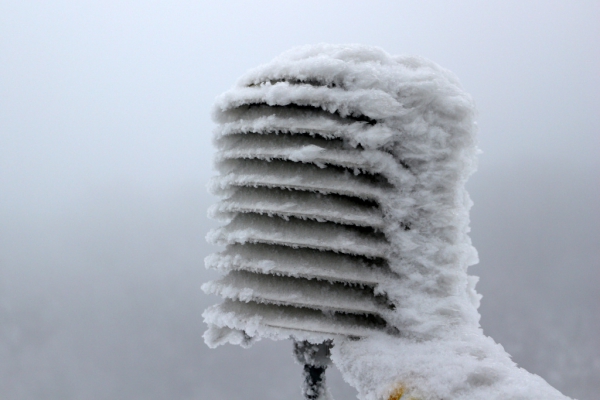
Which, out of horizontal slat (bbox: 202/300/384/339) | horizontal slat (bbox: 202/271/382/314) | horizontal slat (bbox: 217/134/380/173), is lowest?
horizontal slat (bbox: 202/300/384/339)

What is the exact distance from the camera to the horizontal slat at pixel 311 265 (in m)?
0.75

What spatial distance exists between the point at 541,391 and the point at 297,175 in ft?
1.43

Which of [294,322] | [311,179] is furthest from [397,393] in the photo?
[311,179]

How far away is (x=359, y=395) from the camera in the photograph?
67 cm

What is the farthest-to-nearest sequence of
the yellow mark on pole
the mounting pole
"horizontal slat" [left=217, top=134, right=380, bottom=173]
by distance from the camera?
the mounting pole → "horizontal slat" [left=217, top=134, right=380, bottom=173] → the yellow mark on pole

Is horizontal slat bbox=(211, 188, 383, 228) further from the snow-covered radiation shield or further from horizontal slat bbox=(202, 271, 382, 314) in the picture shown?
horizontal slat bbox=(202, 271, 382, 314)

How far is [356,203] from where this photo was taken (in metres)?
0.77

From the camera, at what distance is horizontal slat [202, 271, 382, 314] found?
77cm

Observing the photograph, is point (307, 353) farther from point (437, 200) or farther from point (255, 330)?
point (437, 200)

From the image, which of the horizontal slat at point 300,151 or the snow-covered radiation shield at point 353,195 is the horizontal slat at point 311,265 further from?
the horizontal slat at point 300,151

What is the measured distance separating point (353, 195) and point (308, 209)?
0.07 m

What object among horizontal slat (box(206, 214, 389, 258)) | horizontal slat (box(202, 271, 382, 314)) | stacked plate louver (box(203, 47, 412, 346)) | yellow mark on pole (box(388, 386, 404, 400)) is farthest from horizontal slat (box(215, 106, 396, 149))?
yellow mark on pole (box(388, 386, 404, 400))

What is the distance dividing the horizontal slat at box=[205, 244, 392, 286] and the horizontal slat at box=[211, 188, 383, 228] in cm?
7

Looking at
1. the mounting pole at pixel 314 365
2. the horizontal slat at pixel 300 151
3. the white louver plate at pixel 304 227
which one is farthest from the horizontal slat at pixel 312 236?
the mounting pole at pixel 314 365
